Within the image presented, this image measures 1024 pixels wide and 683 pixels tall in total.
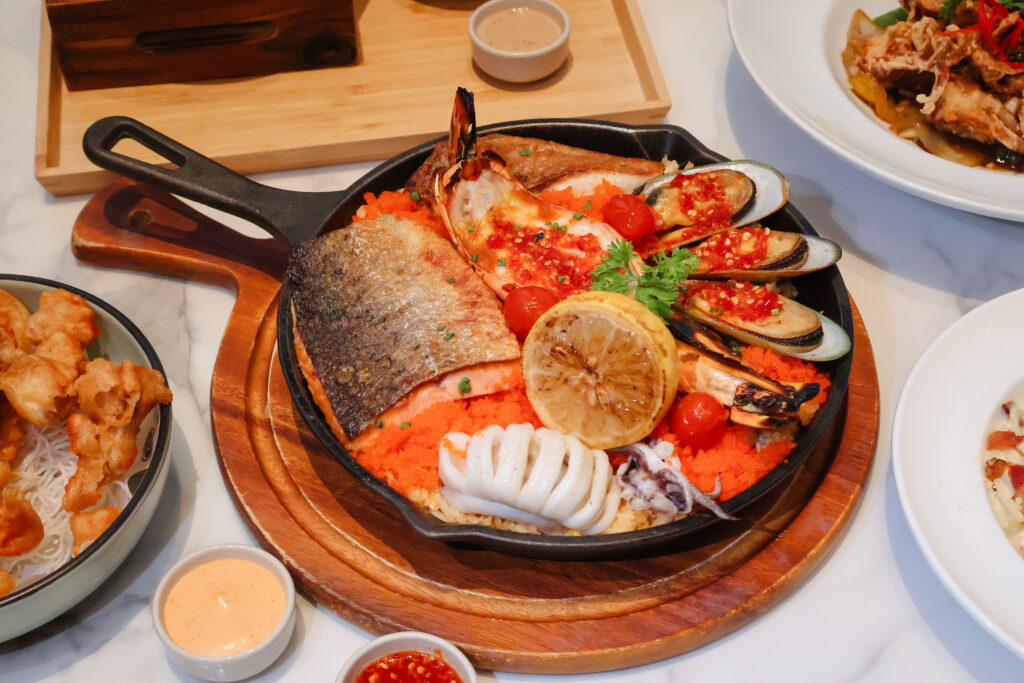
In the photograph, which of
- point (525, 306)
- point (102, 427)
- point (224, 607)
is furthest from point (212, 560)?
point (525, 306)

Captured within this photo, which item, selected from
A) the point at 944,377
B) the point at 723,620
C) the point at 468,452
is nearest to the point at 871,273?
the point at 944,377

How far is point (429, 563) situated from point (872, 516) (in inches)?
58.2

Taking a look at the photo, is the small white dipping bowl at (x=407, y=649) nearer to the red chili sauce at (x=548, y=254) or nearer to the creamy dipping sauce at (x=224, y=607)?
the creamy dipping sauce at (x=224, y=607)

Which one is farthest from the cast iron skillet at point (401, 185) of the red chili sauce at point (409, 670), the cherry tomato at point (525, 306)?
the cherry tomato at point (525, 306)

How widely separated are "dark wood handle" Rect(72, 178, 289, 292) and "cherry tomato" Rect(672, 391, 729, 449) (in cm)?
168

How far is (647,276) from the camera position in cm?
270

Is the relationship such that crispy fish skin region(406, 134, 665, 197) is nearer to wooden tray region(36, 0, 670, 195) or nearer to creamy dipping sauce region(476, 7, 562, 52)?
wooden tray region(36, 0, 670, 195)

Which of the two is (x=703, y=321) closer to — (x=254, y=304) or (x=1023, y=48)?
(x=254, y=304)

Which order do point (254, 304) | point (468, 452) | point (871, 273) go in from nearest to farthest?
1. point (468, 452)
2. point (254, 304)
3. point (871, 273)

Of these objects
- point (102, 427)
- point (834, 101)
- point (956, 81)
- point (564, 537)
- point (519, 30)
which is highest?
point (956, 81)

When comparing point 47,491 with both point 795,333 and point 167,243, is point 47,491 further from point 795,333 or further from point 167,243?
point 795,333

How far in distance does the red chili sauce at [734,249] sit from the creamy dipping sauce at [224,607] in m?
1.74

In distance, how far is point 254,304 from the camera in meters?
3.21

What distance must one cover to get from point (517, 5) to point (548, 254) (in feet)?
5.77
